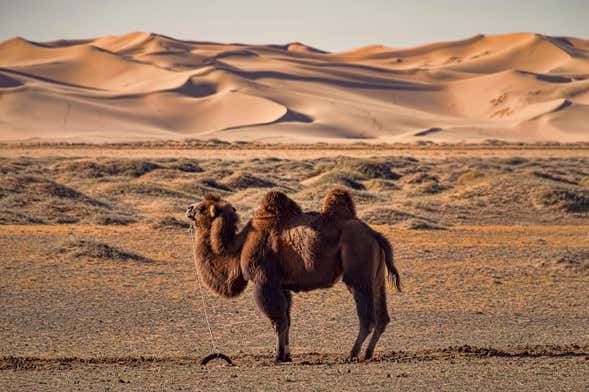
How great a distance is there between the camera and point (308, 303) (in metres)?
13.2

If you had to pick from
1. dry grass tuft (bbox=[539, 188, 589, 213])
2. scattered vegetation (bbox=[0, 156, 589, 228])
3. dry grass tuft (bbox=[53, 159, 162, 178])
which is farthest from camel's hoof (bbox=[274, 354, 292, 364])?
dry grass tuft (bbox=[53, 159, 162, 178])

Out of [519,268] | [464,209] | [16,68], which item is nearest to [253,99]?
[16,68]

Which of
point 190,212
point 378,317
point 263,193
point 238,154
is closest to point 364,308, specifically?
point 378,317

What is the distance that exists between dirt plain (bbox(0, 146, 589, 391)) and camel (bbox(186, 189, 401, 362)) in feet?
1.79

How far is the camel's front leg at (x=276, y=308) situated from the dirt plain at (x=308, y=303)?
1.00 ft

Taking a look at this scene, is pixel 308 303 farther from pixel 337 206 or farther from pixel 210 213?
pixel 337 206

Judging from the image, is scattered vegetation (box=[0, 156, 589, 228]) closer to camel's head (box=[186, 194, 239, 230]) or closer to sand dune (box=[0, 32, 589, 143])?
camel's head (box=[186, 194, 239, 230])

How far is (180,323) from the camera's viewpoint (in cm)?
1195

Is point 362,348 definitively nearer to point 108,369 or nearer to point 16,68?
point 108,369

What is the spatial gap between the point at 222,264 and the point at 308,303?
396 centimetres

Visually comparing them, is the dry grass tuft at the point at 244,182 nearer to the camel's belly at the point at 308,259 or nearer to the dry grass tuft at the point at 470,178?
the dry grass tuft at the point at 470,178

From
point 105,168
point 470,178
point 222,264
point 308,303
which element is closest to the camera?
point 222,264

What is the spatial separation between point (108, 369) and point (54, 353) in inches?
53.2

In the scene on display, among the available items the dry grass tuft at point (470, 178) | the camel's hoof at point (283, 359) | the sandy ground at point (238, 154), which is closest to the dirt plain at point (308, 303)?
the camel's hoof at point (283, 359)
